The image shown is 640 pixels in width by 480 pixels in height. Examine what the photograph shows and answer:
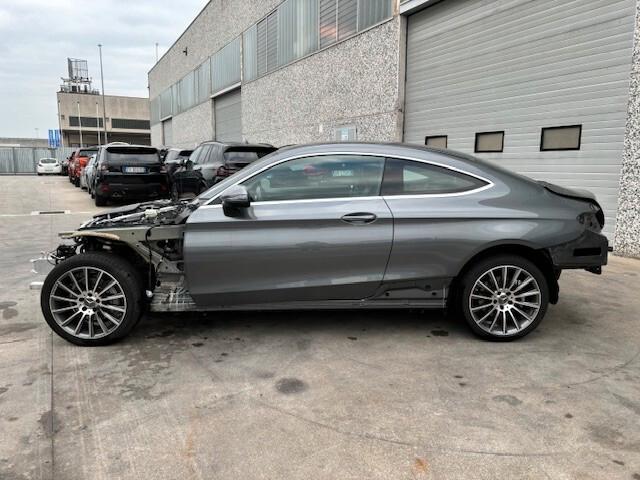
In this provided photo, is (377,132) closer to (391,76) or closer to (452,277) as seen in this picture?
(391,76)

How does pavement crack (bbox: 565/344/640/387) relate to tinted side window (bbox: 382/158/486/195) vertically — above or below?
below

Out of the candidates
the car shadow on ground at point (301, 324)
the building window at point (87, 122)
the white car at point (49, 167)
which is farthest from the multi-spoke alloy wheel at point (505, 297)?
the building window at point (87, 122)

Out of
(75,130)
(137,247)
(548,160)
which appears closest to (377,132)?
(548,160)

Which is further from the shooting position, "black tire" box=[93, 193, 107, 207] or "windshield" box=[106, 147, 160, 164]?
"black tire" box=[93, 193, 107, 207]

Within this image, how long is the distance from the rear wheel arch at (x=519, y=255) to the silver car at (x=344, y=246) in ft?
0.04

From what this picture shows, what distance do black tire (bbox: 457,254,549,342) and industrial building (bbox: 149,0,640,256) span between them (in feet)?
14.3

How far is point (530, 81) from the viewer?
8766 millimetres

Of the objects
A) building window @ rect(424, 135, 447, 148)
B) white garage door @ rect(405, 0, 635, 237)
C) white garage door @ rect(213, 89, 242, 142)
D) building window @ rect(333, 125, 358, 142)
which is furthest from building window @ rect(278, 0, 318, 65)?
building window @ rect(424, 135, 447, 148)

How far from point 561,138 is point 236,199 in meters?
6.60

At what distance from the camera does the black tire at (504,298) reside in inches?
160

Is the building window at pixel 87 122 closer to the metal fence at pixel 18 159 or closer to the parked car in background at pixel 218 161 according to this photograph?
the metal fence at pixel 18 159

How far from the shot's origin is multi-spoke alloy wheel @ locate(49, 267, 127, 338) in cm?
395

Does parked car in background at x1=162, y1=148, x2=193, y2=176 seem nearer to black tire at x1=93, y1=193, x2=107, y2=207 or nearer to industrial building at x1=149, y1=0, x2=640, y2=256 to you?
black tire at x1=93, y1=193, x2=107, y2=207

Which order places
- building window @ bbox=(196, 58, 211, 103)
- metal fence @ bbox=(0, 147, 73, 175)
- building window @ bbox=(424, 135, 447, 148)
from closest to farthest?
building window @ bbox=(424, 135, 447, 148) → building window @ bbox=(196, 58, 211, 103) → metal fence @ bbox=(0, 147, 73, 175)
